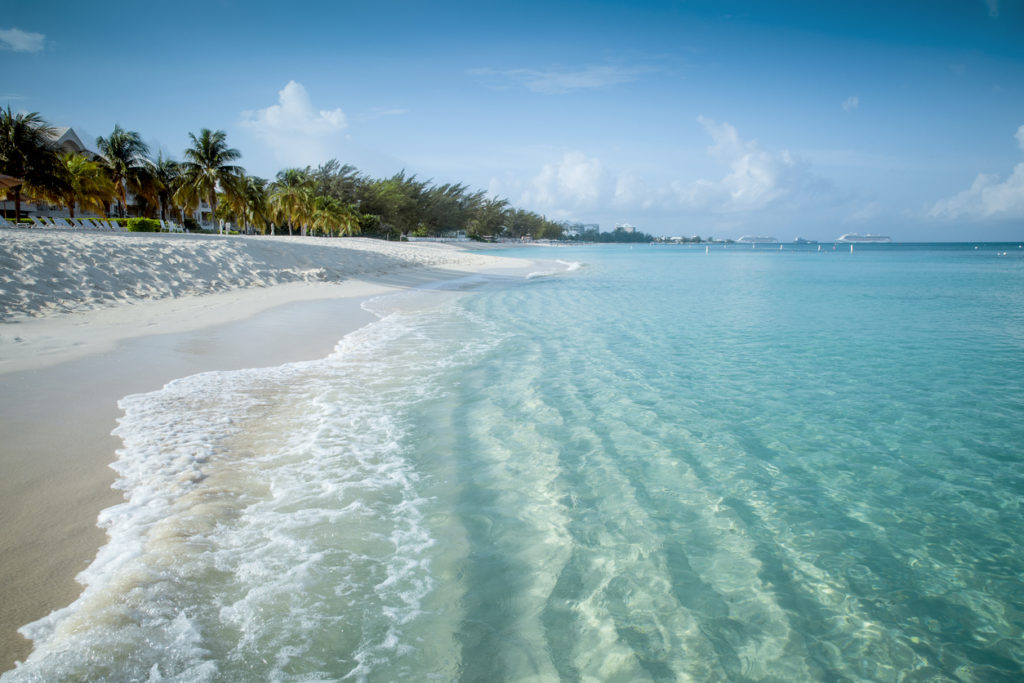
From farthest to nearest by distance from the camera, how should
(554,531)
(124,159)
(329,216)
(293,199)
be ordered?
(329,216), (293,199), (124,159), (554,531)

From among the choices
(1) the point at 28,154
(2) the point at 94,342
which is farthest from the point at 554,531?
(1) the point at 28,154

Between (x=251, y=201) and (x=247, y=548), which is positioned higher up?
(x=251, y=201)

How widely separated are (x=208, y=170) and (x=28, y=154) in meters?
14.0

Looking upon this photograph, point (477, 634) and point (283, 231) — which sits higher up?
point (283, 231)

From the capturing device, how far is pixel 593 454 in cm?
532

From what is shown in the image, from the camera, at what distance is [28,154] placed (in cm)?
2994

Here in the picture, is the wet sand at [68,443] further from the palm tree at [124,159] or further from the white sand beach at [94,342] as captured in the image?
the palm tree at [124,159]

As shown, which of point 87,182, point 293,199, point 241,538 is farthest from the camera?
point 293,199

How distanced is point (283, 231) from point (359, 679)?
76173 mm

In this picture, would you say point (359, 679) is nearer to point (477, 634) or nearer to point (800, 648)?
point (477, 634)

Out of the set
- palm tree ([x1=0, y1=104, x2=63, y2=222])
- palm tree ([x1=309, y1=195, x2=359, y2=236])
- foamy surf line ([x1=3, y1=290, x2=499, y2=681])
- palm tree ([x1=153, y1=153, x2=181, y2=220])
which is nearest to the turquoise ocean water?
foamy surf line ([x1=3, y1=290, x2=499, y2=681])

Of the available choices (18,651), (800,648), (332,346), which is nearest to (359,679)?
(18,651)

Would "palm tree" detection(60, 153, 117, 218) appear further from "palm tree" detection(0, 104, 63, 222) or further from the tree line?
"palm tree" detection(0, 104, 63, 222)

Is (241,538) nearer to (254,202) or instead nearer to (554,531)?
(554,531)
